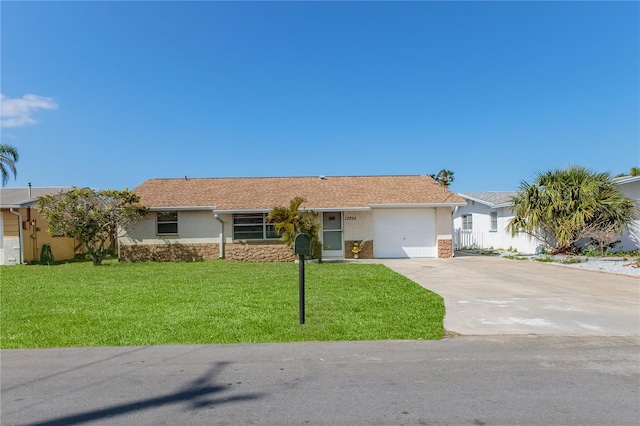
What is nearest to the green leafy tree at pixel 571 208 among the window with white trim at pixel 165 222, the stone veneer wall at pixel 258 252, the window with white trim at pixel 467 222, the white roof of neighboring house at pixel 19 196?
the window with white trim at pixel 467 222

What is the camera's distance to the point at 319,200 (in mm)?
18844

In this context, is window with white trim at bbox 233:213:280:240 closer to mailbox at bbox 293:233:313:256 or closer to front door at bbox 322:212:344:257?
front door at bbox 322:212:344:257

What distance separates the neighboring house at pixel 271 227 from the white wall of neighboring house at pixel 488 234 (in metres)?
5.11

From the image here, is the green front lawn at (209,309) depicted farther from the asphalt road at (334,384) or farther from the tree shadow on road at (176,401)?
the tree shadow on road at (176,401)

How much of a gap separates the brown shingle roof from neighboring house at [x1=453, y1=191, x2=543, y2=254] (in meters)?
4.81

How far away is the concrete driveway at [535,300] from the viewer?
6.29 meters

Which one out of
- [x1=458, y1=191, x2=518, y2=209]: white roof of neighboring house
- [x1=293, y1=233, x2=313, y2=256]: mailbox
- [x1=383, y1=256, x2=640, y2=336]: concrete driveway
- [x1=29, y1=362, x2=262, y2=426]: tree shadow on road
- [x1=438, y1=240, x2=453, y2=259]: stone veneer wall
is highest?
[x1=458, y1=191, x2=518, y2=209]: white roof of neighboring house

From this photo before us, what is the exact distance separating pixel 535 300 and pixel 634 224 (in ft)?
39.7

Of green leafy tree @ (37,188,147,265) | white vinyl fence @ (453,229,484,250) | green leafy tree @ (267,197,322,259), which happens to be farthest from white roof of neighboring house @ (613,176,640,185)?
green leafy tree @ (37,188,147,265)

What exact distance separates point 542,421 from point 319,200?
15854 millimetres

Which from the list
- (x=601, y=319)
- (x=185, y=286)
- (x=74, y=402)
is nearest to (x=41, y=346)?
(x=74, y=402)

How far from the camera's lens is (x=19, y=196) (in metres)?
19.6

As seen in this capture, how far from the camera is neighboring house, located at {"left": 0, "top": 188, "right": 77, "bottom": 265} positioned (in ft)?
58.2

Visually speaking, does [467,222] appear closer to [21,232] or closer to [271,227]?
[271,227]
